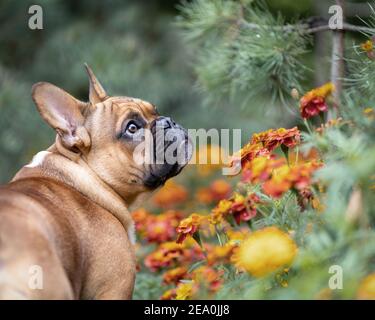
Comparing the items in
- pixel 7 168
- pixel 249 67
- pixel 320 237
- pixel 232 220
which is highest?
pixel 7 168

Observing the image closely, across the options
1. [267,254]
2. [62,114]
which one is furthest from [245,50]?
[267,254]

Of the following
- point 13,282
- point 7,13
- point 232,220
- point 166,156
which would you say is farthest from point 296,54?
point 7,13

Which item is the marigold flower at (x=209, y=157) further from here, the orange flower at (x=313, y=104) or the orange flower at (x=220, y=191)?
the orange flower at (x=313, y=104)

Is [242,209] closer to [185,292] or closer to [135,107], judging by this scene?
[185,292]

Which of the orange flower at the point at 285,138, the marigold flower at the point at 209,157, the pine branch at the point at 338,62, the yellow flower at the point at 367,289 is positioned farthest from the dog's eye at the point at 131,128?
the marigold flower at the point at 209,157

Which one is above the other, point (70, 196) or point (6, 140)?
point (6, 140)

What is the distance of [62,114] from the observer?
2861mm

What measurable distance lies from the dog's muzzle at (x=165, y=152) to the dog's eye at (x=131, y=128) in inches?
2.6

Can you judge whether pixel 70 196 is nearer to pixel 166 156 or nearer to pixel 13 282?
pixel 166 156

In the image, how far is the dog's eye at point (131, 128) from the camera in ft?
9.41

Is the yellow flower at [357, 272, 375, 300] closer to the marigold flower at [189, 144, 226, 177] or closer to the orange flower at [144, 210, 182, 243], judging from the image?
the orange flower at [144, 210, 182, 243]

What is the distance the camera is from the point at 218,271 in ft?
8.29

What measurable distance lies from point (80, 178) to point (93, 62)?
457cm
